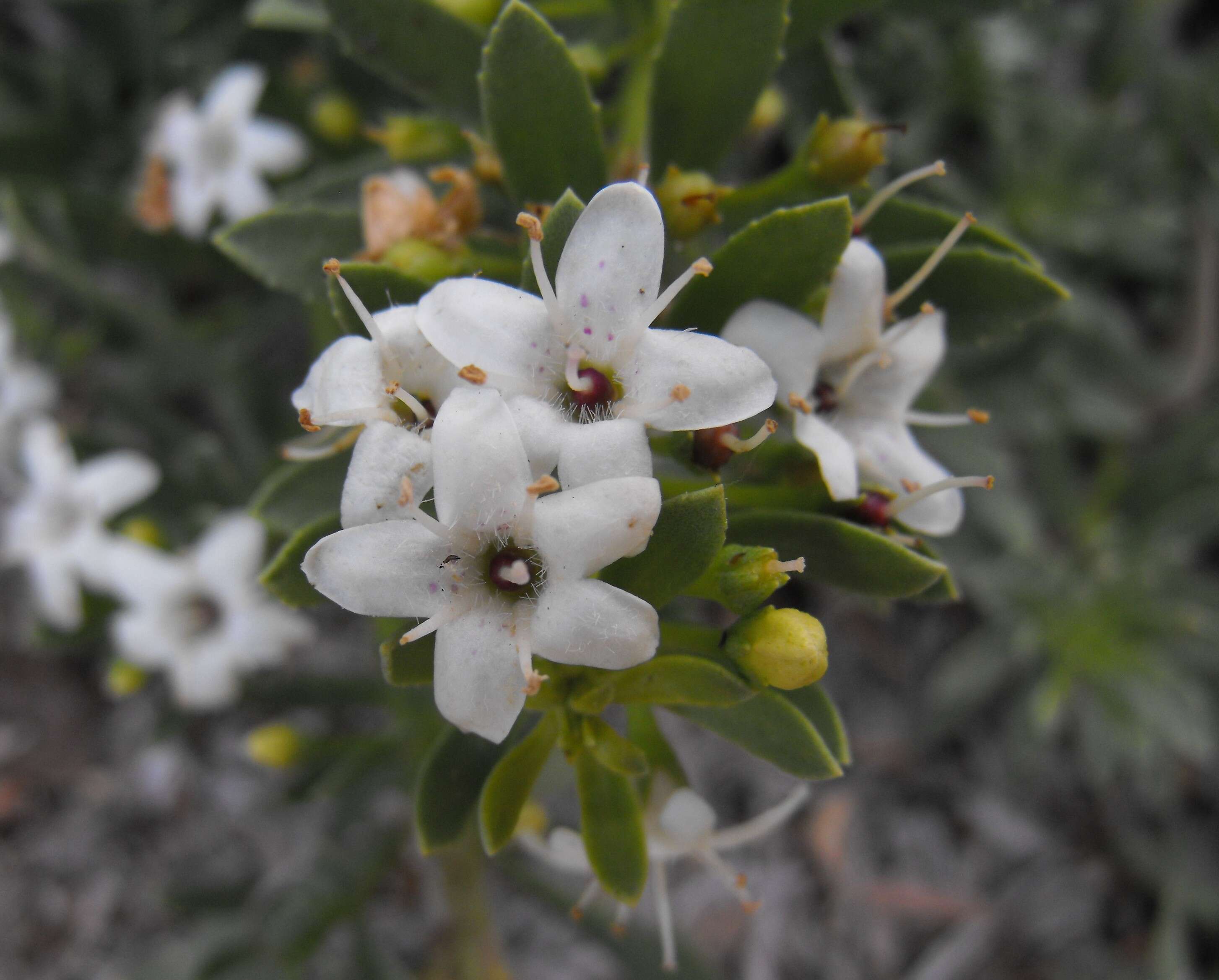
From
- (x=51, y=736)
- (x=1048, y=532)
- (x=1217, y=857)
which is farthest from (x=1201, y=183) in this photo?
(x=51, y=736)

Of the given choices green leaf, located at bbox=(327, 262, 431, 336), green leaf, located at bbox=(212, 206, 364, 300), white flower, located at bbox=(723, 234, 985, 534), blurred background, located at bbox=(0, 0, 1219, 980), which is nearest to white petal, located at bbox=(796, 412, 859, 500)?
white flower, located at bbox=(723, 234, 985, 534)

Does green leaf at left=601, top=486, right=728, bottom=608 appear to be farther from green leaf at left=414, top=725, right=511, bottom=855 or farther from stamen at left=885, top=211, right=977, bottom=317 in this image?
stamen at left=885, top=211, right=977, bottom=317

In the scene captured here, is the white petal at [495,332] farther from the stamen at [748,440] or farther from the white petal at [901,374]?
the white petal at [901,374]

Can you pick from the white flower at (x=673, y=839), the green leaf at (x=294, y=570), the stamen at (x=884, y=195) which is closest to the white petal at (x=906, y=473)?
the stamen at (x=884, y=195)

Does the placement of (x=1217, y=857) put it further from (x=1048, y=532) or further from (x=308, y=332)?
(x=308, y=332)

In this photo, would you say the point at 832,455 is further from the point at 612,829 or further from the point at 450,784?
the point at 450,784

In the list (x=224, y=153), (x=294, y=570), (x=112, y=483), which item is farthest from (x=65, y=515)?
(x=294, y=570)
